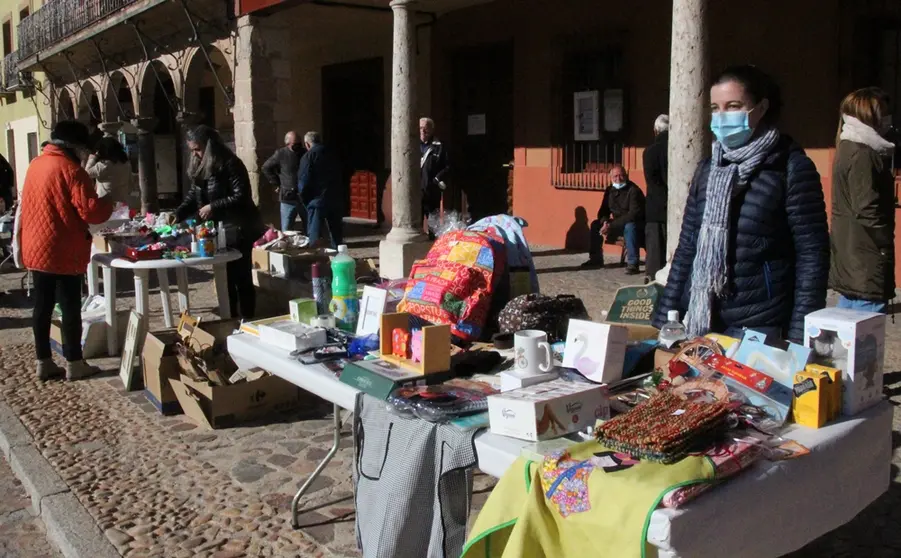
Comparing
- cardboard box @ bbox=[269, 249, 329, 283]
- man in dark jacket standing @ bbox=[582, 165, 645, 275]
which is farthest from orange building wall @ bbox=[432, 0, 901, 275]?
cardboard box @ bbox=[269, 249, 329, 283]

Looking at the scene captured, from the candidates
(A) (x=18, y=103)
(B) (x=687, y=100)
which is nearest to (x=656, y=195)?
(B) (x=687, y=100)

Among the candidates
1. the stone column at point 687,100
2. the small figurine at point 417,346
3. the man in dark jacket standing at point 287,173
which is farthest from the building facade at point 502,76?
the small figurine at point 417,346

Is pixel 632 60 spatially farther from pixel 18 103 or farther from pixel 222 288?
pixel 18 103

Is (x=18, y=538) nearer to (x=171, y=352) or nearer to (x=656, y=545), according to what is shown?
(x=171, y=352)

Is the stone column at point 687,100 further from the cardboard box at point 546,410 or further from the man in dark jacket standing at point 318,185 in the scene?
the man in dark jacket standing at point 318,185

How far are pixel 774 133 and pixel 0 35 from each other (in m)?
32.9

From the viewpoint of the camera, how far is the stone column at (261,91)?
1145 cm

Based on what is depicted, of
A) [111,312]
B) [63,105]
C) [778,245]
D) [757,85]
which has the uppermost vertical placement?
[63,105]

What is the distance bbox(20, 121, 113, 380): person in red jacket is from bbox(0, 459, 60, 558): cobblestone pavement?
1.56 meters

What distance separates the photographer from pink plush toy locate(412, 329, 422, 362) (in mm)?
2939

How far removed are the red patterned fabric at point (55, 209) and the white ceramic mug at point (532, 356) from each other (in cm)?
377

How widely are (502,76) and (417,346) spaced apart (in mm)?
9754

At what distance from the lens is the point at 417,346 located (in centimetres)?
297

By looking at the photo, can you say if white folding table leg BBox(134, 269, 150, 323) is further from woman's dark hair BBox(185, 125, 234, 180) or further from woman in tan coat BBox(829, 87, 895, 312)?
woman in tan coat BBox(829, 87, 895, 312)
